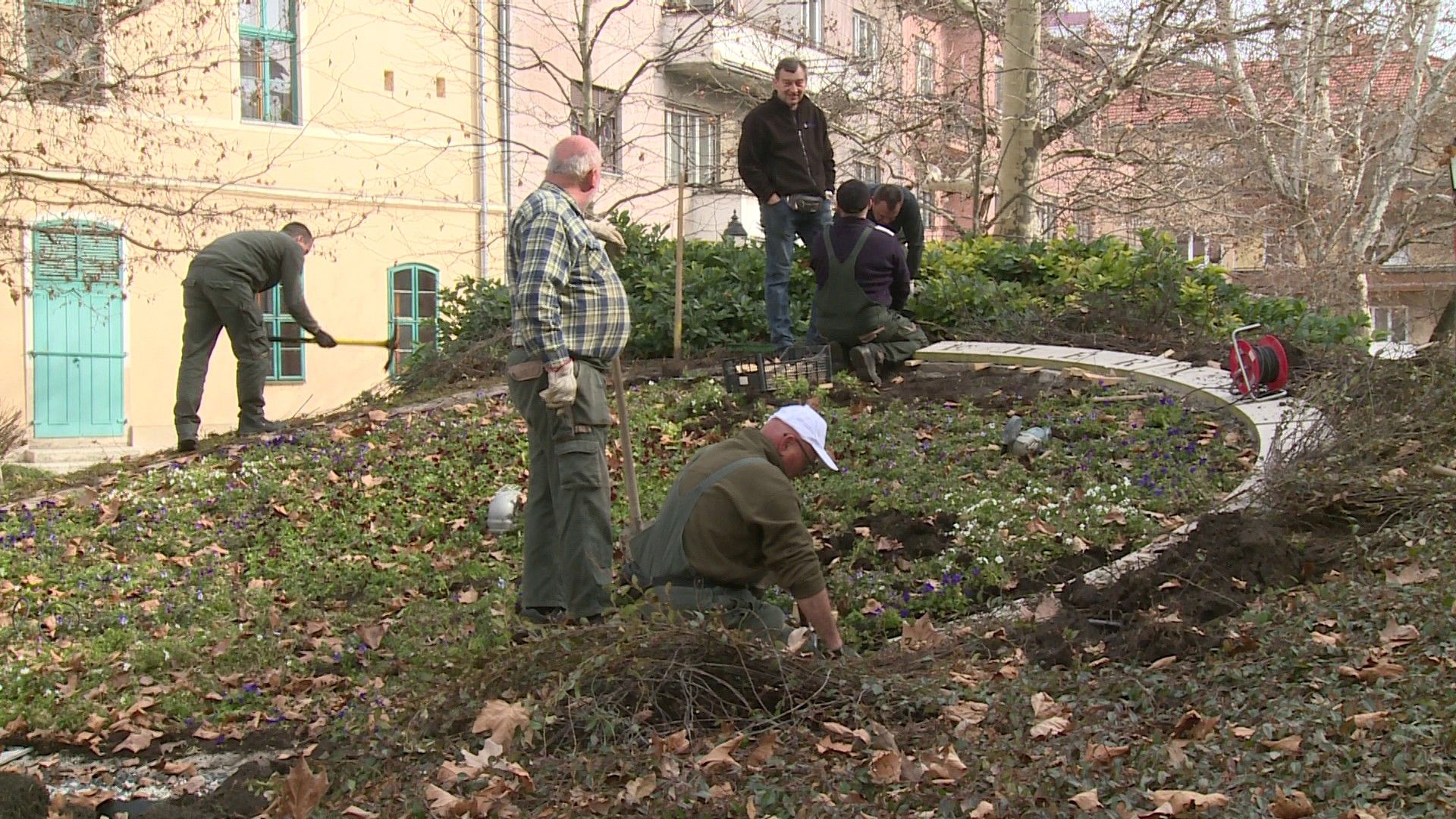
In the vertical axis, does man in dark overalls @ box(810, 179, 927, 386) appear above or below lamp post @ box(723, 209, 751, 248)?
below

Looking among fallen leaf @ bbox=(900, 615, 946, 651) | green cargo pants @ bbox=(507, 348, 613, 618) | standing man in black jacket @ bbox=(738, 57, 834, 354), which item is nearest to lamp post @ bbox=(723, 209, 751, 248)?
standing man in black jacket @ bbox=(738, 57, 834, 354)

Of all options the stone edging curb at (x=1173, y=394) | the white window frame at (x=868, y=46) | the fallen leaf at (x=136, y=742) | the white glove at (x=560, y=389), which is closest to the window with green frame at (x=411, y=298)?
the white window frame at (x=868, y=46)

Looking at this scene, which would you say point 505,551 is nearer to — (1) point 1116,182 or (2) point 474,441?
(2) point 474,441

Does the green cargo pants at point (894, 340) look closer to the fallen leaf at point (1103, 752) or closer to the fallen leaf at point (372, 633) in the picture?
the fallen leaf at point (372, 633)

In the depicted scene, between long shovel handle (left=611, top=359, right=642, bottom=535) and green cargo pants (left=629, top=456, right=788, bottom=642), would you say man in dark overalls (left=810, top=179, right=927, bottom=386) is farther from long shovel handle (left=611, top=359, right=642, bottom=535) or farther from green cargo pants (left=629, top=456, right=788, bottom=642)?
green cargo pants (left=629, top=456, right=788, bottom=642)

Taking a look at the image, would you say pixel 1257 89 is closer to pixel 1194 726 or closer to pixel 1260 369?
pixel 1260 369

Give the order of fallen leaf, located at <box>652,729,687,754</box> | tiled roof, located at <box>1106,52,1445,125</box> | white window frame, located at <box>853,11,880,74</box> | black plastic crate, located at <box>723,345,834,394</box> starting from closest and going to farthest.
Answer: fallen leaf, located at <box>652,729,687,754</box>, black plastic crate, located at <box>723,345,834,394</box>, white window frame, located at <box>853,11,880,74</box>, tiled roof, located at <box>1106,52,1445,125</box>

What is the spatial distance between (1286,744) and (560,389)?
2974 millimetres

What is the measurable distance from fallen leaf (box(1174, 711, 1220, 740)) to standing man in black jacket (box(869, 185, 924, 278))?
6.45 metres

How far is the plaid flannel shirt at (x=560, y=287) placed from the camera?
→ 565 cm

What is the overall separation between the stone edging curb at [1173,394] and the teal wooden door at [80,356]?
464 inches

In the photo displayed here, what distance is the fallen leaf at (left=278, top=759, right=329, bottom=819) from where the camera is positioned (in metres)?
3.99

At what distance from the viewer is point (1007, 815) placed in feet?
11.2

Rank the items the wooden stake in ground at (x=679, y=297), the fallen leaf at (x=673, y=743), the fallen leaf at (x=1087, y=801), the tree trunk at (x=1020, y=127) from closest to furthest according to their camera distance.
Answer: the fallen leaf at (x=1087, y=801) < the fallen leaf at (x=673, y=743) < the wooden stake in ground at (x=679, y=297) < the tree trunk at (x=1020, y=127)
